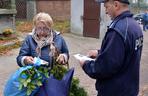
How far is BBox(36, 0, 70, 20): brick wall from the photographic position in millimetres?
16422

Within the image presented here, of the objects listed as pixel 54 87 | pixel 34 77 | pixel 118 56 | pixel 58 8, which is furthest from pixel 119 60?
pixel 58 8

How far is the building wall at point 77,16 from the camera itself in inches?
501

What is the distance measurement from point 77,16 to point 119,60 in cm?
1007

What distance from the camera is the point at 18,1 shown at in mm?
17094

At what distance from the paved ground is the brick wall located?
3.53 meters

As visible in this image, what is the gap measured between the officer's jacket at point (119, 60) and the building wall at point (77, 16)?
9.67 metres

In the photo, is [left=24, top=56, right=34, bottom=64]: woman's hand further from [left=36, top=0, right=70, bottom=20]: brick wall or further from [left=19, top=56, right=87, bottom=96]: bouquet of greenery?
[left=36, top=0, right=70, bottom=20]: brick wall

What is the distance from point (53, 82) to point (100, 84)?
47 centimetres

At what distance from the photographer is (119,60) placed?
2938 millimetres

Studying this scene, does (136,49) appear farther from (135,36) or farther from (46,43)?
(46,43)

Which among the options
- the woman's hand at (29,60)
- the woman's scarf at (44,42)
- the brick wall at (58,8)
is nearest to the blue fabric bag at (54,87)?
the woman's hand at (29,60)

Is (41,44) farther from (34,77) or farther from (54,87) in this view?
(54,87)

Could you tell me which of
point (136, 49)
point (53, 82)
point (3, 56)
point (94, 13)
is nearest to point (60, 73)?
point (53, 82)

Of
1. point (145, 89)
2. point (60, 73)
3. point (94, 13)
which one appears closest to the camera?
point (60, 73)
